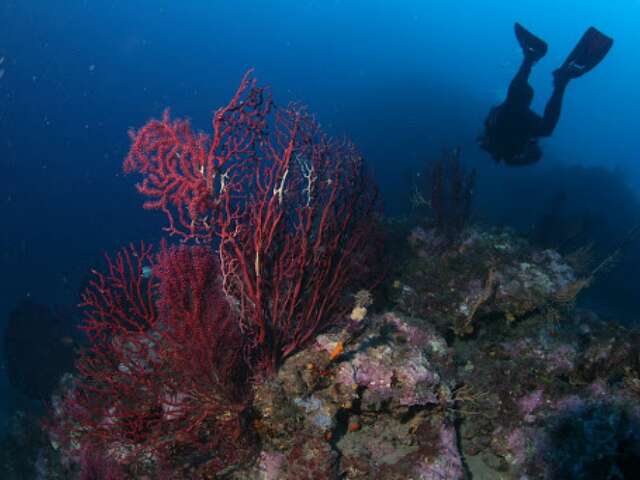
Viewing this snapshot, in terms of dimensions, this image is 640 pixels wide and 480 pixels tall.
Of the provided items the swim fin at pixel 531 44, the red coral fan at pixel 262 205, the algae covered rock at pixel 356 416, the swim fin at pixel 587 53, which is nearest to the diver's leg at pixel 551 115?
the swim fin at pixel 587 53

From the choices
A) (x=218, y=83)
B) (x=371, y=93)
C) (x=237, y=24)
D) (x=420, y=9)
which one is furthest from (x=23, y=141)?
(x=420, y=9)

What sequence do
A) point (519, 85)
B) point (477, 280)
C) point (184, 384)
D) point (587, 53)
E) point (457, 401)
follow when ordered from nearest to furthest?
point (184, 384)
point (457, 401)
point (477, 280)
point (519, 85)
point (587, 53)

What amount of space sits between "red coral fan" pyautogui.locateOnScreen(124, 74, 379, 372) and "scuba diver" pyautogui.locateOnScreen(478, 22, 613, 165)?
582 centimetres

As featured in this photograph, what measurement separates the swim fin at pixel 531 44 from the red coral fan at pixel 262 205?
7809 millimetres

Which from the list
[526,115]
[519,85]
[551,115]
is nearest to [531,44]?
[519,85]

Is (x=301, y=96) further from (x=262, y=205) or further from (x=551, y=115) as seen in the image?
(x=262, y=205)

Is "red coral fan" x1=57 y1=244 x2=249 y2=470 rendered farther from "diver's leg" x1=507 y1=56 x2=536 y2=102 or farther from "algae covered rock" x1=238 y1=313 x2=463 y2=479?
"diver's leg" x1=507 y1=56 x2=536 y2=102

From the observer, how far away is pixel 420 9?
399 ft

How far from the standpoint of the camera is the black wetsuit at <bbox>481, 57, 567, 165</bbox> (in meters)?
9.13

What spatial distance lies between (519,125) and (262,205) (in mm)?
7921

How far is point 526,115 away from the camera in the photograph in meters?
9.13

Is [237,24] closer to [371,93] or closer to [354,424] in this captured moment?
[371,93]

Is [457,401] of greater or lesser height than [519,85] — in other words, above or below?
below

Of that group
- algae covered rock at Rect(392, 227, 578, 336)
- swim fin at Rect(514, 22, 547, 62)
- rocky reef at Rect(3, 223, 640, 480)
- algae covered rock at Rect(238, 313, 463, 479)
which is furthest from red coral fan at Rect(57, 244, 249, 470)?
swim fin at Rect(514, 22, 547, 62)
